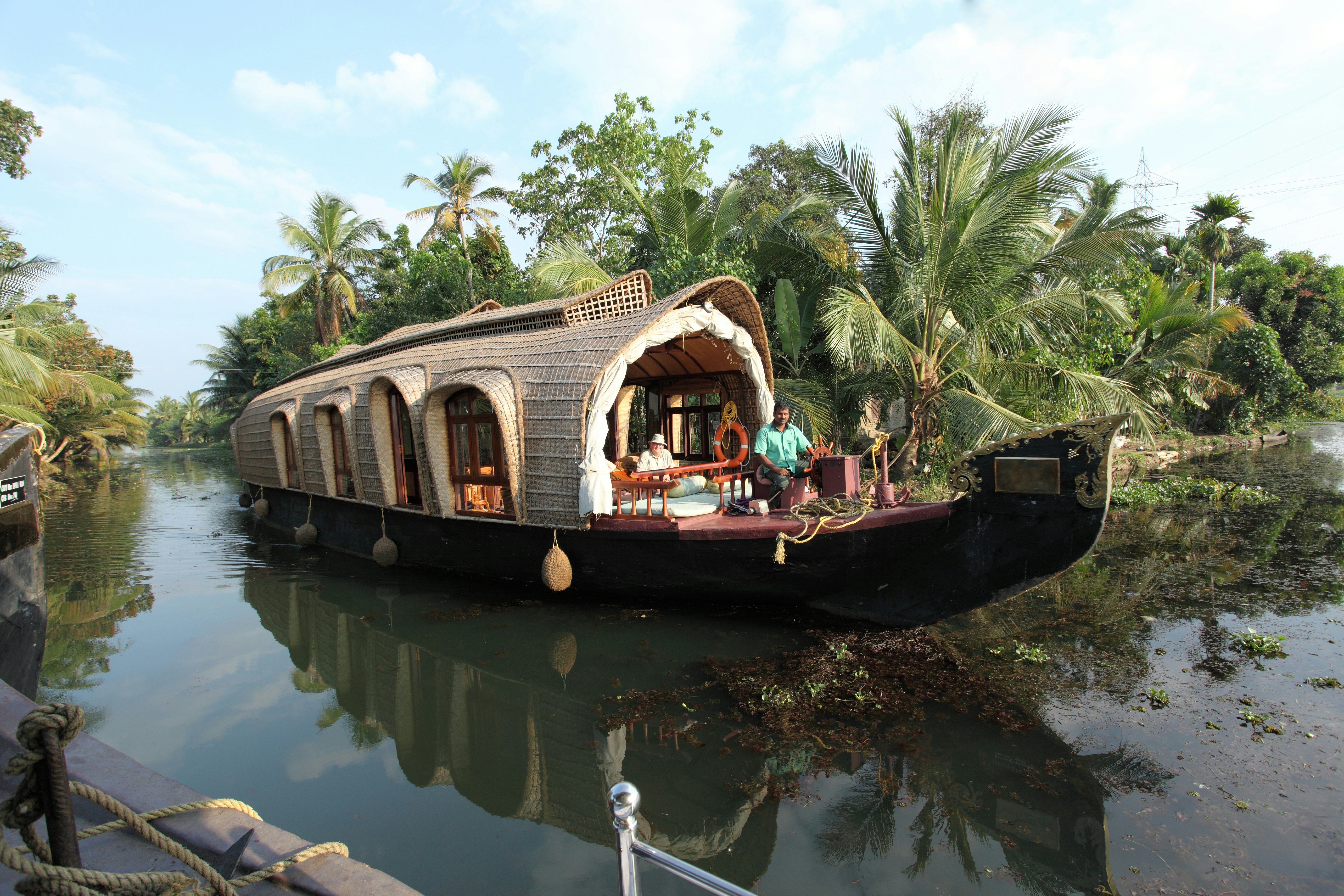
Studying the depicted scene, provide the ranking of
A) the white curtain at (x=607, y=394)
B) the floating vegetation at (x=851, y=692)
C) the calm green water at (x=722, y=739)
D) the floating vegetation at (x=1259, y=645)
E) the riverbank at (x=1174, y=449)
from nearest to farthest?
the calm green water at (x=722, y=739) → the floating vegetation at (x=851, y=692) → the floating vegetation at (x=1259, y=645) → the white curtain at (x=607, y=394) → the riverbank at (x=1174, y=449)

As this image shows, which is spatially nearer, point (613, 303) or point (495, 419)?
point (495, 419)

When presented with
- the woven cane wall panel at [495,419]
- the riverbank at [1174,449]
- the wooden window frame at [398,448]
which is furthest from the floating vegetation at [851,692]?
the riverbank at [1174,449]

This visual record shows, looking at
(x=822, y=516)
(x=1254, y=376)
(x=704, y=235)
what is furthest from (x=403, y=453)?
(x=1254, y=376)

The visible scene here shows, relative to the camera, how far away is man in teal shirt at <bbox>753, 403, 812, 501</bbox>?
5254 millimetres

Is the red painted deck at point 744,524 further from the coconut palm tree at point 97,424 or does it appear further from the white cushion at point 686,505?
the coconut palm tree at point 97,424

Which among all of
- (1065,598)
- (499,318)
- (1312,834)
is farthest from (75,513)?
(1312,834)

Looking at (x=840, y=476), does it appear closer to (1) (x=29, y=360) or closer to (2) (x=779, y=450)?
→ (2) (x=779, y=450)

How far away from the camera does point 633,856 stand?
1.62m

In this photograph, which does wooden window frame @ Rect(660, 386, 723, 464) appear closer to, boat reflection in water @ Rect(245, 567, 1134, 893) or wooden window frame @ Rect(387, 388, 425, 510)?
wooden window frame @ Rect(387, 388, 425, 510)

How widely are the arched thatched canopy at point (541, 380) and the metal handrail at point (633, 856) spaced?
11.6 ft

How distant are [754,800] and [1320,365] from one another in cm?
2701

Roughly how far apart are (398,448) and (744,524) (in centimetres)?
387

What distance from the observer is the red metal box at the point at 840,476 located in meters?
4.93

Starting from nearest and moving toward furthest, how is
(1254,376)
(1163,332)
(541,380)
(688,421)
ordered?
1. (541,380)
2. (688,421)
3. (1163,332)
4. (1254,376)
